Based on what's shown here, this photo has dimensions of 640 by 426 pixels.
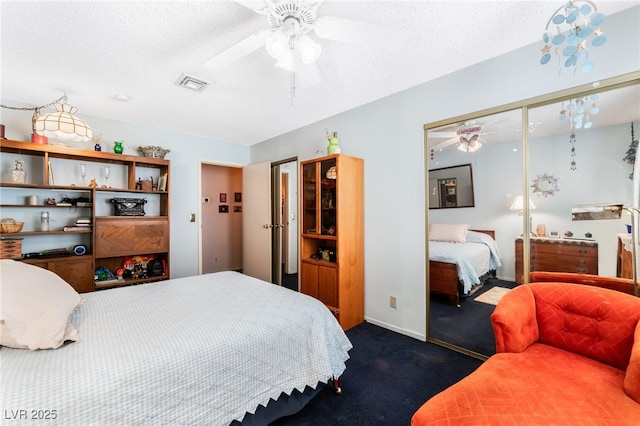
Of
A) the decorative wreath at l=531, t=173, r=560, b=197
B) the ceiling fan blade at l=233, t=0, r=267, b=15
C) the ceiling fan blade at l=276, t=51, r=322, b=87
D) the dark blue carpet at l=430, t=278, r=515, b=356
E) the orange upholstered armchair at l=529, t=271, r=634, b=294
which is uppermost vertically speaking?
the ceiling fan blade at l=233, t=0, r=267, b=15

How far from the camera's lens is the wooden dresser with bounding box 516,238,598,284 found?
6.10 feet

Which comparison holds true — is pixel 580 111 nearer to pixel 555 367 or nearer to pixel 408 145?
pixel 408 145

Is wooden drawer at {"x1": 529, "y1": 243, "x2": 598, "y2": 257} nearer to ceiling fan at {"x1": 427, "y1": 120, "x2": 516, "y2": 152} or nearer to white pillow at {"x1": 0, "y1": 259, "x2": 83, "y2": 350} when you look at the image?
ceiling fan at {"x1": 427, "y1": 120, "x2": 516, "y2": 152}

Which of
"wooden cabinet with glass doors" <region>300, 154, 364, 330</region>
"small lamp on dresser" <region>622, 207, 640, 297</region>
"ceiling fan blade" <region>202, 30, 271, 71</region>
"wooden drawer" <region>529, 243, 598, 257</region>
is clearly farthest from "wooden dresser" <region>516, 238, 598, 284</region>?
"ceiling fan blade" <region>202, 30, 271, 71</region>

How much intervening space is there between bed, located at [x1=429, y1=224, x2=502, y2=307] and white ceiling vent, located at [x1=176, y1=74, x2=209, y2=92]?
8.27 ft

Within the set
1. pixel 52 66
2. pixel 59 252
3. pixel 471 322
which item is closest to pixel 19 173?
pixel 59 252

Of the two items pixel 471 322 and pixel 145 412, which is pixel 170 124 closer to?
pixel 145 412

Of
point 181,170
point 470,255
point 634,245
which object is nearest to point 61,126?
point 181,170

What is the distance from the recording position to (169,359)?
3.89ft

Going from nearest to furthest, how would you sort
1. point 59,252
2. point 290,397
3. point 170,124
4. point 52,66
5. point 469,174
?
1. point 290,397
2. point 52,66
3. point 469,174
4. point 59,252
5. point 170,124

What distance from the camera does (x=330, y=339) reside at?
1768 millimetres

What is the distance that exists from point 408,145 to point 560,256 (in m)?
1.50

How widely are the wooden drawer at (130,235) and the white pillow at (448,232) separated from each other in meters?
3.23

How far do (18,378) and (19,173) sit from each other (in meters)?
2.83
